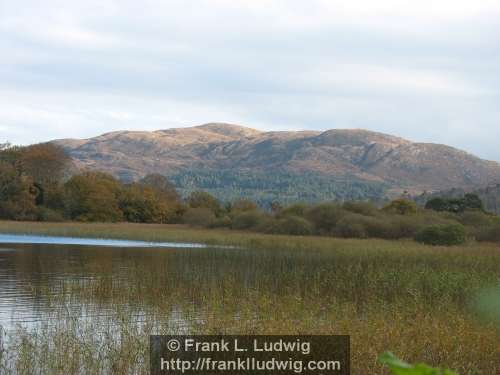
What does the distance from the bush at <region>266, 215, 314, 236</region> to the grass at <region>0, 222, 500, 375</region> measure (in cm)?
2414

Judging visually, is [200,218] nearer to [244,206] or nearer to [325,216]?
[244,206]

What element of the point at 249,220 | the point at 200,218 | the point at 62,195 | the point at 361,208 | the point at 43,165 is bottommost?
the point at 200,218

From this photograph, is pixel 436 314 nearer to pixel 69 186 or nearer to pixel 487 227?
pixel 487 227

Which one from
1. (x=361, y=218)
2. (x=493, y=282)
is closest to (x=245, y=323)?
(x=493, y=282)

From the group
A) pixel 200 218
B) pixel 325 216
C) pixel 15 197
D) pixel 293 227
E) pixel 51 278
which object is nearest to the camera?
pixel 51 278

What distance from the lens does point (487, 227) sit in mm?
58844

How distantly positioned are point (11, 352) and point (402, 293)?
1216 cm

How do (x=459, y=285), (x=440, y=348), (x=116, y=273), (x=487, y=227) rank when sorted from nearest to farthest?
(x=440, y=348) < (x=459, y=285) < (x=116, y=273) < (x=487, y=227)

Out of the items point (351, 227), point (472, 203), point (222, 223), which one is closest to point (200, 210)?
point (222, 223)

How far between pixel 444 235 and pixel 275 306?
123ft

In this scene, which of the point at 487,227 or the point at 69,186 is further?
the point at 69,186

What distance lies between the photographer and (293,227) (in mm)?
63625

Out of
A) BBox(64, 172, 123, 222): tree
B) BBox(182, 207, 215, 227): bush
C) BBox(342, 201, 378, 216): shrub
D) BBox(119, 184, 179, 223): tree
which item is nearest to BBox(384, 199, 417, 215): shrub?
BBox(342, 201, 378, 216): shrub

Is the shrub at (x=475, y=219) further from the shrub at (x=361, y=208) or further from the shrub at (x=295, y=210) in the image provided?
the shrub at (x=295, y=210)
